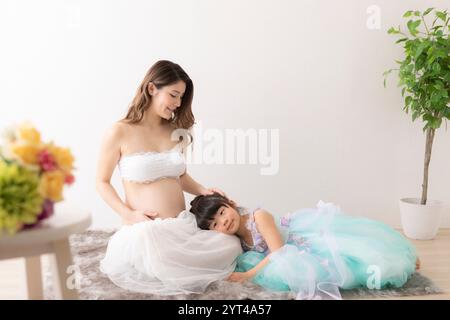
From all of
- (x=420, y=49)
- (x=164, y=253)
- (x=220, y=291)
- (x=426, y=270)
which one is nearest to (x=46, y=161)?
(x=164, y=253)

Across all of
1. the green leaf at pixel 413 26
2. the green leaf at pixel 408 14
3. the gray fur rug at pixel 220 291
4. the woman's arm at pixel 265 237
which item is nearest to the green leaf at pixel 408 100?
the green leaf at pixel 413 26

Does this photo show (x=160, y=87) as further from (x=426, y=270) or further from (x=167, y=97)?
(x=426, y=270)

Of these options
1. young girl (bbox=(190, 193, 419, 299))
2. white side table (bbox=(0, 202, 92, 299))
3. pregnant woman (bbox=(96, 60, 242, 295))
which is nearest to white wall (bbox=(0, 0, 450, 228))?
pregnant woman (bbox=(96, 60, 242, 295))

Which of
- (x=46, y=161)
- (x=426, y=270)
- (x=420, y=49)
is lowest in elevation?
(x=426, y=270)

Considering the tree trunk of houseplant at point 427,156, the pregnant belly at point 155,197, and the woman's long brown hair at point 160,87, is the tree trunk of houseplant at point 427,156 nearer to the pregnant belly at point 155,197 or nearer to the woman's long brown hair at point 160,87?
the woman's long brown hair at point 160,87

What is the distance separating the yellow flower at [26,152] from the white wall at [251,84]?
6.47 feet

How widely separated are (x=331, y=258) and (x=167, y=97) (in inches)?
41.5

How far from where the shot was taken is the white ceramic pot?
10.4 feet

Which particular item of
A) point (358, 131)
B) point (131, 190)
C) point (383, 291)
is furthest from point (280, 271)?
point (358, 131)

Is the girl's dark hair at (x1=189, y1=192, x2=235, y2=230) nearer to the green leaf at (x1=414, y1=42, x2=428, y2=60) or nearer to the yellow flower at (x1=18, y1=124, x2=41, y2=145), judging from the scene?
the yellow flower at (x1=18, y1=124, x2=41, y2=145)

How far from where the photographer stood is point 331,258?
2.25 metres

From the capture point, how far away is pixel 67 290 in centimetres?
145

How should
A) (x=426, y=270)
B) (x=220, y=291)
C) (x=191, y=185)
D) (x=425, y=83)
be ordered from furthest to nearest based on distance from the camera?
(x=425, y=83) → (x=191, y=185) → (x=426, y=270) → (x=220, y=291)

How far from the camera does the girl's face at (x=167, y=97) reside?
2.49 m
